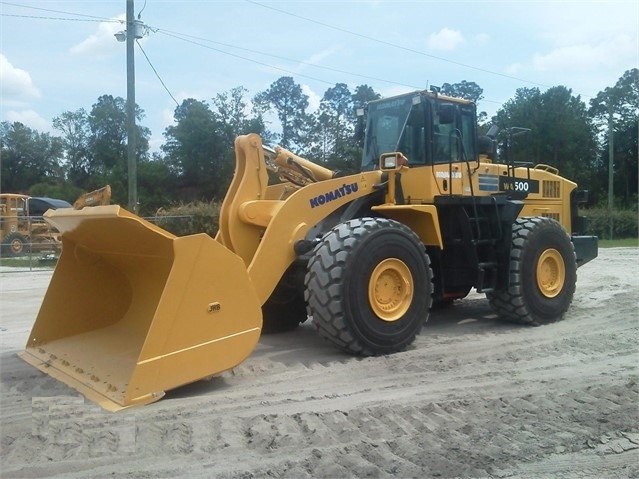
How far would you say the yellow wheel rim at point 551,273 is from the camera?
807 cm

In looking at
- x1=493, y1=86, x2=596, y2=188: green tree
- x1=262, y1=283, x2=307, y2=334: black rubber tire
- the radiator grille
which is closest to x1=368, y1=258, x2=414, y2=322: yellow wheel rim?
x1=262, y1=283, x2=307, y2=334: black rubber tire

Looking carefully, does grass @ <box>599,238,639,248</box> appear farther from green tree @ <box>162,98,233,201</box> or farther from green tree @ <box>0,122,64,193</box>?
green tree @ <box>0,122,64,193</box>

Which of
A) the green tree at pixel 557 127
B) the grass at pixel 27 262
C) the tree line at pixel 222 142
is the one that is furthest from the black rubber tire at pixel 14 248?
the green tree at pixel 557 127

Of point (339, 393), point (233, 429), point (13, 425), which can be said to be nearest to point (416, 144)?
point (339, 393)

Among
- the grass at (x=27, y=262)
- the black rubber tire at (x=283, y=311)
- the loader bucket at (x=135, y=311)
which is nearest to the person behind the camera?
the loader bucket at (x=135, y=311)

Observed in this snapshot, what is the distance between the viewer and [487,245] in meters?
7.94

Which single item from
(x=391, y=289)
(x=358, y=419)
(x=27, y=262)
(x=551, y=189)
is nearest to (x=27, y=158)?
(x=27, y=262)

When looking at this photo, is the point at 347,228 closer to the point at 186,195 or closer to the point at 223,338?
the point at 223,338

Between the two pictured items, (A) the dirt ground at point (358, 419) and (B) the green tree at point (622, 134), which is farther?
(B) the green tree at point (622, 134)

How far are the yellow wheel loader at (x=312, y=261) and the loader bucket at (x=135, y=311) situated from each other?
0.01m

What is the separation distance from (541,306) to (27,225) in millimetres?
20498

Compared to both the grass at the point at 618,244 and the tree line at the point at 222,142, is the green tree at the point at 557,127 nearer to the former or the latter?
the tree line at the point at 222,142

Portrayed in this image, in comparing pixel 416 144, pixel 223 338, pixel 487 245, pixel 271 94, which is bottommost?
pixel 223 338

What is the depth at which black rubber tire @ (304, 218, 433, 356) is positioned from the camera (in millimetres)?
5875
